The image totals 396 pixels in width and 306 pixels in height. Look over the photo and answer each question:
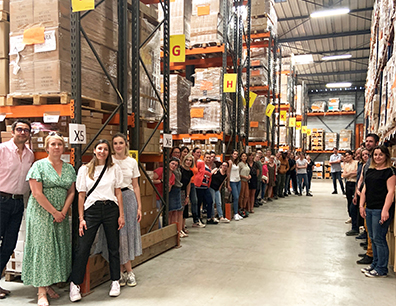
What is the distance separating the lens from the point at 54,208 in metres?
3.36

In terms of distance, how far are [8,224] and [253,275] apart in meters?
3.04

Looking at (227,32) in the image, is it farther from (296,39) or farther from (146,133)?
(296,39)

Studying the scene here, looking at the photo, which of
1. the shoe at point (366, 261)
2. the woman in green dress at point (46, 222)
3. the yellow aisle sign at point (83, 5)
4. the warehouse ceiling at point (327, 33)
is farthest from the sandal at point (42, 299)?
the warehouse ceiling at point (327, 33)

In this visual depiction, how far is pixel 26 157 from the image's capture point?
12.0ft

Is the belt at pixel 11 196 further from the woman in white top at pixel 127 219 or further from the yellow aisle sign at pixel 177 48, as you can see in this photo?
the yellow aisle sign at pixel 177 48

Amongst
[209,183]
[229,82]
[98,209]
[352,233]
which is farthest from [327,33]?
[98,209]

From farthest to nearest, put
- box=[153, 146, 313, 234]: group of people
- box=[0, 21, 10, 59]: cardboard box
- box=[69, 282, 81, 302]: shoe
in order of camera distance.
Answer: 1. box=[153, 146, 313, 234]: group of people
2. box=[0, 21, 10, 59]: cardboard box
3. box=[69, 282, 81, 302]: shoe

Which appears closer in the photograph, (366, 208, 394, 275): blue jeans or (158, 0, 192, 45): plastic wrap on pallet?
(366, 208, 394, 275): blue jeans

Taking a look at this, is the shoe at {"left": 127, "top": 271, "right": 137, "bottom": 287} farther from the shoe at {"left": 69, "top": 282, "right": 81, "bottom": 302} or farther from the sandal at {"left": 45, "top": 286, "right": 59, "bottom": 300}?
the sandal at {"left": 45, "top": 286, "right": 59, "bottom": 300}

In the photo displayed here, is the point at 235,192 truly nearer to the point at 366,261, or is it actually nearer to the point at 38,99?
the point at 366,261

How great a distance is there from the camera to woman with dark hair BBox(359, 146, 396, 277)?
4207mm

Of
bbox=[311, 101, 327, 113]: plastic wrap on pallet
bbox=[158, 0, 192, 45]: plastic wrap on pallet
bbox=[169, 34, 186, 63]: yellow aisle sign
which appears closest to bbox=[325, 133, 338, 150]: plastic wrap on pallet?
bbox=[311, 101, 327, 113]: plastic wrap on pallet

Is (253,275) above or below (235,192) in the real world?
below

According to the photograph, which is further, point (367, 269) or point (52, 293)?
point (367, 269)
